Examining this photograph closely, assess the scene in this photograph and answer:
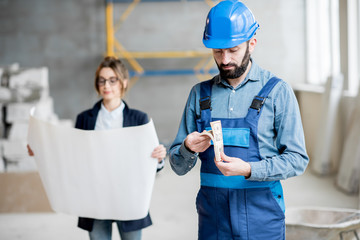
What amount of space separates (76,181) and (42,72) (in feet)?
12.5

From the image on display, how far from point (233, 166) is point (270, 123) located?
9.5 inches

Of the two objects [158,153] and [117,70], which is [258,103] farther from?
[117,70]

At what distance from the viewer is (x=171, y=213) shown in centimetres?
536

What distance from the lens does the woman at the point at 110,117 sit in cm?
270

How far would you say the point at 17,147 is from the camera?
18.8 ft

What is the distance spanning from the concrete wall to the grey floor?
291 centimetres

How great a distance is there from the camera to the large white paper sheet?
2551 millimetres

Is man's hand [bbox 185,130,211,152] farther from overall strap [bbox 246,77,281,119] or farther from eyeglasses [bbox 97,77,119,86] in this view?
eyeglasses [bbox 97,77,119,86]

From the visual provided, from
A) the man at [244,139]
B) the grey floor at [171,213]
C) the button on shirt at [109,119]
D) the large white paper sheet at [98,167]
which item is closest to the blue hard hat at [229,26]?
the man at [244,139]

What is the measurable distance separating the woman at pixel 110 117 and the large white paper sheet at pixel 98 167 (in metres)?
0.09

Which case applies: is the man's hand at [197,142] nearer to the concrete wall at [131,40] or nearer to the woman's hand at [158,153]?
the woman's hand at [158,153]

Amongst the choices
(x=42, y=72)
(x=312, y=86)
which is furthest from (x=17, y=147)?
(x=312, y=86)

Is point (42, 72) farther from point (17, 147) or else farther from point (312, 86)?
point (312, 86)

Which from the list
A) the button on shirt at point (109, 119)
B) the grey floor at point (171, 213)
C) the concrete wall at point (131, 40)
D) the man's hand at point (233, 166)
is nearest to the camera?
the man's hand at point (233, 166)
